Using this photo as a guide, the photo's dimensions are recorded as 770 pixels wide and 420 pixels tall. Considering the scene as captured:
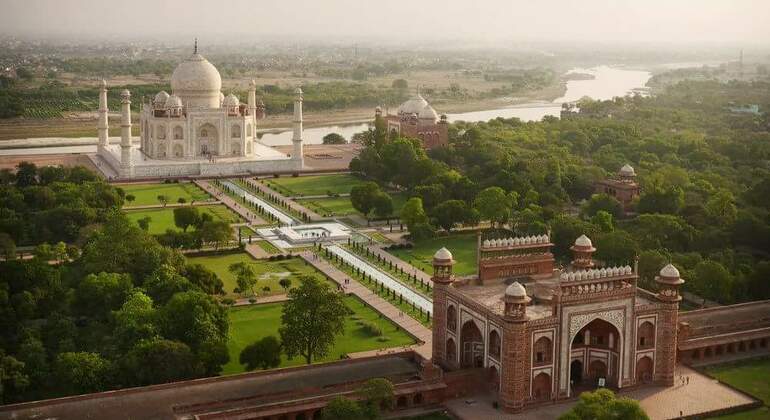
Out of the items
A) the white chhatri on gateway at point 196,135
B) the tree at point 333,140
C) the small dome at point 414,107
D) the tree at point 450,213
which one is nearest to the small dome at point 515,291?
the tree at point 450,213

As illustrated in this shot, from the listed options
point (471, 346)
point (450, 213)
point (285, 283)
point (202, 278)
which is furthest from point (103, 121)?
point (471, 346)

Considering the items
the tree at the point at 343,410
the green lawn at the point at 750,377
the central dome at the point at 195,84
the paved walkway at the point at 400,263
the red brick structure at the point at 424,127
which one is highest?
the central dome at the point at 195,84

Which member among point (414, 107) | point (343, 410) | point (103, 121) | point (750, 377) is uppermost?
point (414, 107)

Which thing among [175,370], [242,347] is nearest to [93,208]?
[242,347]

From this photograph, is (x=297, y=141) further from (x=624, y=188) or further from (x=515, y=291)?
(x=515, y=291)

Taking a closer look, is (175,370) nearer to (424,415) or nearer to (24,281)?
(424,415)

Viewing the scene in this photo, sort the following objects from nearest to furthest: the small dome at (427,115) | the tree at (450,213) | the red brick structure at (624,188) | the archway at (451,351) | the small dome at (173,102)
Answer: the archway at (451,351) < the tree at (450,213) < the red brick structure at (624,188) < the small dome at (173,102) < the small dome at (427,115)

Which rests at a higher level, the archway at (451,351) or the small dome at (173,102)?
the small dome at (173,102)

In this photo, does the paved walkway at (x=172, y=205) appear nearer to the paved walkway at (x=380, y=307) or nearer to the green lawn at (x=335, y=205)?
the green lawn at (x=335, y=205)
